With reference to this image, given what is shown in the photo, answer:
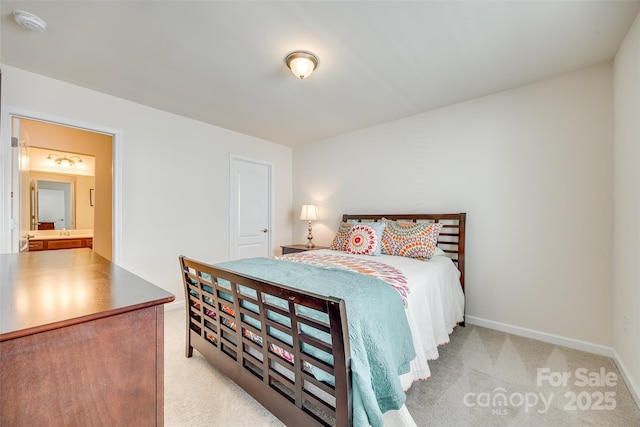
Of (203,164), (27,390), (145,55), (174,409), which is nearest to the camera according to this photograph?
(27,390)

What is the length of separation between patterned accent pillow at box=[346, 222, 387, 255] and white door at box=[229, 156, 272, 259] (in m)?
1.79

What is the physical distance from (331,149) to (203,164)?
1.90m

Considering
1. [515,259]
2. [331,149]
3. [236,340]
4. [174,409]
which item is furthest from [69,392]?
[331,149]

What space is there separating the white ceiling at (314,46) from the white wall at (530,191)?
10.6 inches

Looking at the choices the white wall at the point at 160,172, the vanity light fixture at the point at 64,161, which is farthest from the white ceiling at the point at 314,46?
the vanity light fixture at the point at 64,161

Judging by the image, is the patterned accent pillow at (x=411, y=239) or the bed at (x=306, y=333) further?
the patterned accent pillow at (x=411, y=239)

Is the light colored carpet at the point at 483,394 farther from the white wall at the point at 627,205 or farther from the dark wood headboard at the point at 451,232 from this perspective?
the dark wood headboard at the point at 451,232

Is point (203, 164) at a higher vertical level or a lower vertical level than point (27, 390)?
higher

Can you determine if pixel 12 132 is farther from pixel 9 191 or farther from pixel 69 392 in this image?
pixel 69 392

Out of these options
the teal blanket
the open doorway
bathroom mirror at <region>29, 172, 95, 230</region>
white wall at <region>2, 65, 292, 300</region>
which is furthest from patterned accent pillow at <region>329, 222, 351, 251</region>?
bathroom mirror at <region>29, 172, 95, 230</region>

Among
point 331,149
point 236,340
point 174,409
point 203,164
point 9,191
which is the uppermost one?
point 331,149

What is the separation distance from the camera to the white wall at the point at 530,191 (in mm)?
2287

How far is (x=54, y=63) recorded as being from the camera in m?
2.25

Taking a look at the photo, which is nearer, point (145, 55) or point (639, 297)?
point (639, 297)
